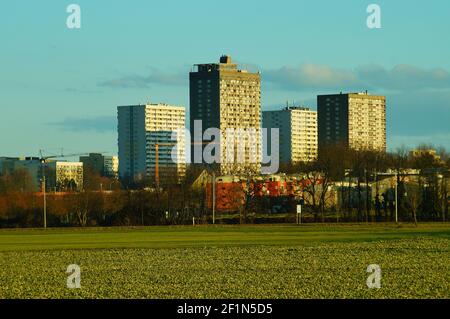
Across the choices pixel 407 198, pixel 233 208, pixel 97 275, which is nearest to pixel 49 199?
pixel 233 208

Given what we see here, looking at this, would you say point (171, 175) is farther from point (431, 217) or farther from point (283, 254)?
point (283, 254)

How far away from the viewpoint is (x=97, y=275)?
33781 mm

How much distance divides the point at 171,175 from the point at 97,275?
98.0m

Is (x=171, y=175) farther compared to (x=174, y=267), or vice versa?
(x=171, y=175)

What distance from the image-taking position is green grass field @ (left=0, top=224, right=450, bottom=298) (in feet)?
89.7

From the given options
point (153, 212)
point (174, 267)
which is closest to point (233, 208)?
point (153, 212)

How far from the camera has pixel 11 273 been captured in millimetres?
35844

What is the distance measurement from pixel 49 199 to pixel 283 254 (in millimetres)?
76526

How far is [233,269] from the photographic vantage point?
35312 mm

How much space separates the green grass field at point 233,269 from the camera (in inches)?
1076
